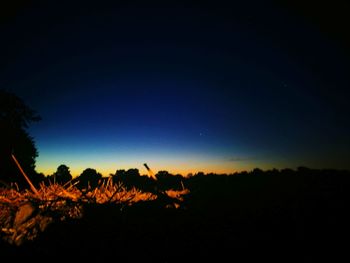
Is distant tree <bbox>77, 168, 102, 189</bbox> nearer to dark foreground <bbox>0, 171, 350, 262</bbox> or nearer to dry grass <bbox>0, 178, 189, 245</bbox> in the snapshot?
dry grass <bbox>0, 178, 189, 245</bbox>

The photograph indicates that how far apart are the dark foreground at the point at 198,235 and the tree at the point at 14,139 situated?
18526 mm

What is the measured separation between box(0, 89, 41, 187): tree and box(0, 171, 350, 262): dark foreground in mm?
18526

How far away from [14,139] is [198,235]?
26.0 metres

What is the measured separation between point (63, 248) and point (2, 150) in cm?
2283

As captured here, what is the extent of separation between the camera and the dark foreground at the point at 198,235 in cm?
571

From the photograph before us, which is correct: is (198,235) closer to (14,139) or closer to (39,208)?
(39,208)

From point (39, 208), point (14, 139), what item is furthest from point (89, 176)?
point (39, 208)

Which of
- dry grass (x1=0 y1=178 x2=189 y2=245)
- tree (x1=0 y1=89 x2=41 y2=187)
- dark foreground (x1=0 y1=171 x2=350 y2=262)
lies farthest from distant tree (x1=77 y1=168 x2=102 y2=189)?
dark foreground (x1=0 y1=171 x2=350 y2=262)

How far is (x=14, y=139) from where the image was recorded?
2614cm

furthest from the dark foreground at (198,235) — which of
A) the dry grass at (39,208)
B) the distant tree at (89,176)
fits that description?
the distant tree at (89,176)

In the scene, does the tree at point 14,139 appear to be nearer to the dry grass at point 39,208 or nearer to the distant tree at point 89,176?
the distant tree at point 89,176

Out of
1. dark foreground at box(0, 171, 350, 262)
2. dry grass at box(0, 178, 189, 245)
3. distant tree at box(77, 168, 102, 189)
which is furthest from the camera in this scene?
distant tree at box(77, 168, 102, 189)

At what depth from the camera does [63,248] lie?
5977mm

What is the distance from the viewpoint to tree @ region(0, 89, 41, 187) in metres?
23.6
